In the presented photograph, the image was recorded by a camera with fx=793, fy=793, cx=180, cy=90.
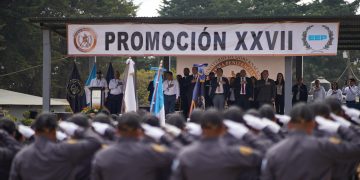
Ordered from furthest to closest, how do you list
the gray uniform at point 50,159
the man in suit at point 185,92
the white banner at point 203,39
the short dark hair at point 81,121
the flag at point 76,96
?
the flag at point 76,96 < the man in suit at point 185,92 < the white banner at point 203,39 < the short dark hair at point 81,121 < the gray uniform at point 50,159

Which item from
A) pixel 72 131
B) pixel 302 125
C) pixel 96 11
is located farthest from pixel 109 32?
pixel 96 11

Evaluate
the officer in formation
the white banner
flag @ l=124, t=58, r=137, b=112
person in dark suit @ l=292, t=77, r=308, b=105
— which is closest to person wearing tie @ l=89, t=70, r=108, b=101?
the white banner

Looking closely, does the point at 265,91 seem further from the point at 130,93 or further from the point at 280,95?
the point at 130,93

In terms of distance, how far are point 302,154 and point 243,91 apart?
15088 millimetres

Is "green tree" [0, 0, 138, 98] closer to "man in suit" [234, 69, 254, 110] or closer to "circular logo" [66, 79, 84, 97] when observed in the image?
"circular logo" [66, 79, 84, 97]

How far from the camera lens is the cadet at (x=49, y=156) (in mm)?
10148

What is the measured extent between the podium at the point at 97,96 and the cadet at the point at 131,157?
15296 millimetres

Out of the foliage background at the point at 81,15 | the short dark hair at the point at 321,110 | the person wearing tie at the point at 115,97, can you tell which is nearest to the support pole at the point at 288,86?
the person wearing tie at the point at 115,97

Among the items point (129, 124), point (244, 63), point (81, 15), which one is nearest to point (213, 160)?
point (129, 124)

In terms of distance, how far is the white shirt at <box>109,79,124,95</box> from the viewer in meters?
25.4

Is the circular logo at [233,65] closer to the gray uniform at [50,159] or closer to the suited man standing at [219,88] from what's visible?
the suited man standing at [219,88]

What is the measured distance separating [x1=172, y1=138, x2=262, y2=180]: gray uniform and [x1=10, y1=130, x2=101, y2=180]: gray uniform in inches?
68.2

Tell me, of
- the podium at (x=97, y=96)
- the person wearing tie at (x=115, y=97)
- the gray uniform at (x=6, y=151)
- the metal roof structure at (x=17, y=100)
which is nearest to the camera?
the gray uniform at (x=6, y=151)

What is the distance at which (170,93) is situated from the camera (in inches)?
956
